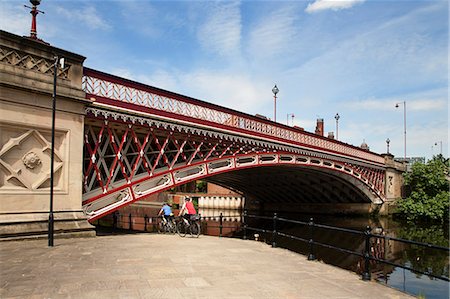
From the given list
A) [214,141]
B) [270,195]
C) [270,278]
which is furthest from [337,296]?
[270,195]

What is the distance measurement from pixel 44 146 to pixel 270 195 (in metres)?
35.4

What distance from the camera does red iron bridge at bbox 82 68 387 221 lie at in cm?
1309

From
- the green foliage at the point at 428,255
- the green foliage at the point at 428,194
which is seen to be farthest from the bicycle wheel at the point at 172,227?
the green foliage at the point at 428,194

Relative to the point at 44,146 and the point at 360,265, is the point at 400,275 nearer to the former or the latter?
the point at 360,265

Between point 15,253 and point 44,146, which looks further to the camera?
point 44,146

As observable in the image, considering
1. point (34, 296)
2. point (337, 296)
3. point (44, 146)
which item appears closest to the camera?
point (34, 296)

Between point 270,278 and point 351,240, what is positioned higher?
Answer: point 270,278

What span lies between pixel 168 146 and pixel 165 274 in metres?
11.6

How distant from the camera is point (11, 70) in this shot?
34.1 feet

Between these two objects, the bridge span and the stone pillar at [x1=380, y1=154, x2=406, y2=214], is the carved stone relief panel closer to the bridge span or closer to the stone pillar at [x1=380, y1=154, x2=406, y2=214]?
the bridge span

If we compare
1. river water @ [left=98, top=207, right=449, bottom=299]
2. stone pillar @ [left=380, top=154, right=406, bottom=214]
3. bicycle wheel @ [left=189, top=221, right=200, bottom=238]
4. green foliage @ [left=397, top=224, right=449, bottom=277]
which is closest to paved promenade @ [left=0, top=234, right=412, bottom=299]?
river water @ [left=98, top=207, right=449, bottom=299]

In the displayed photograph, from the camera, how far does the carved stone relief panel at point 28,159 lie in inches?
407

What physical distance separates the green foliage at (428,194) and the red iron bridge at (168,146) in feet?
28.5

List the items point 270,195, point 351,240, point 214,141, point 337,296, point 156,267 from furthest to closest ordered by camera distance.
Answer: point 270,195
point 351,240
point 214,141
point 156,267
point 337,296
